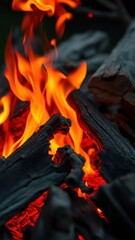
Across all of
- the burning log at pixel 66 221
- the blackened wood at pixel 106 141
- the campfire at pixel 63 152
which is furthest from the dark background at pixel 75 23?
the burning log at pixel 66 221

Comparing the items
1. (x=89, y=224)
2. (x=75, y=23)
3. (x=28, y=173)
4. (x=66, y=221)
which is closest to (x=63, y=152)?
(x=28, y=173)

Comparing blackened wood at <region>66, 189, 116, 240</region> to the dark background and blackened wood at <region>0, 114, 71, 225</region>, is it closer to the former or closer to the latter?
blackened wood at <region>0, 114, 71, 225</region>

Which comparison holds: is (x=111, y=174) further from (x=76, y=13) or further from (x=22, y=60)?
(x=76, y=13)

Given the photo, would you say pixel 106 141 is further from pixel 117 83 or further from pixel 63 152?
pixel 117 83

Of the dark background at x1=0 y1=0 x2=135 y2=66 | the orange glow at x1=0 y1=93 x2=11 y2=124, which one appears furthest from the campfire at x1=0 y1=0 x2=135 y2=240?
the dark background at x1=0 y1=0 x2=135 y2=66

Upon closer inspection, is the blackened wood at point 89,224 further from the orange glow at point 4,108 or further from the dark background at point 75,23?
the dark background at point 75,23

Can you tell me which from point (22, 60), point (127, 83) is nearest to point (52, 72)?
point (22, 60)

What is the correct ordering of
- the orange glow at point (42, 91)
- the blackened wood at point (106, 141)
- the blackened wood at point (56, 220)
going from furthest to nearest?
the orange glow at point (42, 91) < the blackened wood at point (106, 141) < the blackened wood at point (56, 220)

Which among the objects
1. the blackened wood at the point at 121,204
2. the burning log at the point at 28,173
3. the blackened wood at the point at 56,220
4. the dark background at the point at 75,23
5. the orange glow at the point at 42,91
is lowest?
the blackened wood at the point at 121,204
